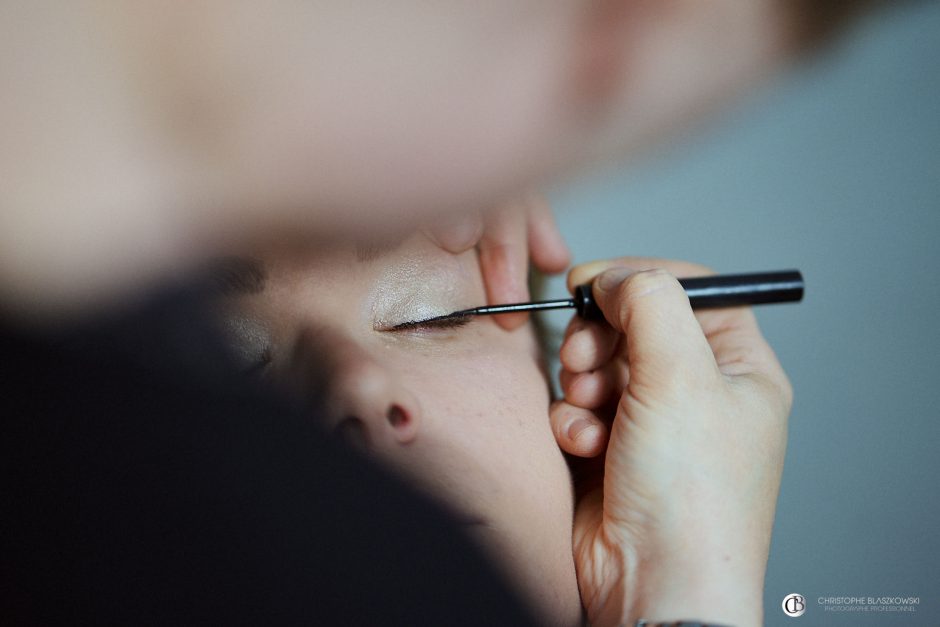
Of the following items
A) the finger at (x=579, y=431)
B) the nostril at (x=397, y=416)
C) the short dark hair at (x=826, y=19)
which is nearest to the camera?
the nostril at (x=397, y=416)

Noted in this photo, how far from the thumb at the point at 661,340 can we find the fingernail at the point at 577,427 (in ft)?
0.20

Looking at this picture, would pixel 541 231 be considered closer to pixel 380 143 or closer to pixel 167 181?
pixel 380 143

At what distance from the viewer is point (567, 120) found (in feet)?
2.05

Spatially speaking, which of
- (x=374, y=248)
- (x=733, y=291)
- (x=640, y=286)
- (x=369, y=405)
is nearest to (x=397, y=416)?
(x=369, y=405)

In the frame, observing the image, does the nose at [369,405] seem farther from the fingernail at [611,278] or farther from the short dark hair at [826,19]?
the short dark hair at [826,19]

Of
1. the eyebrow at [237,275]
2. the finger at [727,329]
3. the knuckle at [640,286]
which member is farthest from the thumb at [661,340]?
the eyebrow at [237,275]

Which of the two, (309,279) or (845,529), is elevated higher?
(309,279)

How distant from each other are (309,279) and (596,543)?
34 cm

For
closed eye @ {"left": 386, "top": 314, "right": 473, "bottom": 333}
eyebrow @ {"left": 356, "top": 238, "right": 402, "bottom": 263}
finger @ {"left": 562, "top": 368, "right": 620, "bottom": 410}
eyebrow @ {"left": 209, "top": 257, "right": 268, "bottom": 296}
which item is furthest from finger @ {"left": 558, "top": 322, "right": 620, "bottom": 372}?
eyebrow @ {"left": 209, "top": 257, "right": 268, "bottom": 296}

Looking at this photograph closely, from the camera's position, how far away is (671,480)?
1.94ft

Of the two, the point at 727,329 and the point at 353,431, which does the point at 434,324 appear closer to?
the point at 353,431

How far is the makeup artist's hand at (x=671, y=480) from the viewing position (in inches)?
23.2

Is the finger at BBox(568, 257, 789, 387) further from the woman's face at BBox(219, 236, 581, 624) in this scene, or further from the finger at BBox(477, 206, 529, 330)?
the woman's face at BBox(219, 236, 581, 624)

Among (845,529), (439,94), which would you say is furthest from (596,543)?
(439,94)
